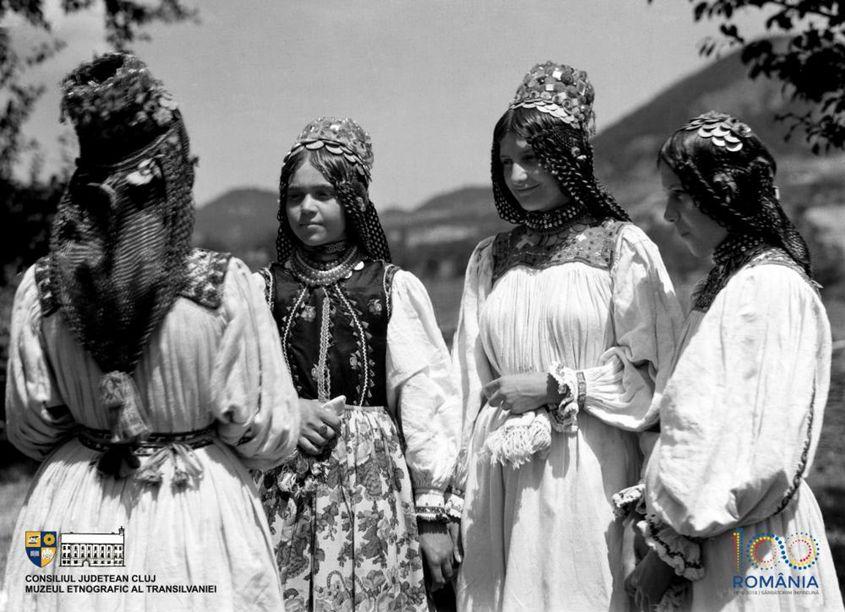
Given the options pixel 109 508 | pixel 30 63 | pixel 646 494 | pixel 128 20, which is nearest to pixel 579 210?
pixel 646 494

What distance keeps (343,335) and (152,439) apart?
80 centimetres

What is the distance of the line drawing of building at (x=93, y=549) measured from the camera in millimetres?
2109

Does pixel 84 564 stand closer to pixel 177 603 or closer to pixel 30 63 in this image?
pixel 177 603

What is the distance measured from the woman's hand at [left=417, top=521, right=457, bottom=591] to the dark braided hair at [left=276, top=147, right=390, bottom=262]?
2.71 ft

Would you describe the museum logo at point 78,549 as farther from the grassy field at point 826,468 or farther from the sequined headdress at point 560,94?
the grassy field at point 826,468

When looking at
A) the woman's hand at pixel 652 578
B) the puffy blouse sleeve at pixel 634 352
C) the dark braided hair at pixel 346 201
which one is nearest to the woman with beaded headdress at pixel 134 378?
the dark braided hair at pixel 346 201

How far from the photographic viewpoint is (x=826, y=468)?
→ 6.31m

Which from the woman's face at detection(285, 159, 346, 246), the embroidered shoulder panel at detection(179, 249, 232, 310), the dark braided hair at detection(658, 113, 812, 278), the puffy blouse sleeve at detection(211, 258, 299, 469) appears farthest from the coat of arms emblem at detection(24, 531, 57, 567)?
the dark braided hair at detection(658, 113, 812, 278)

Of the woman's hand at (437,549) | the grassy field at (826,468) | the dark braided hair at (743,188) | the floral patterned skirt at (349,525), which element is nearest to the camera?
the dark braided hair at (743,188)

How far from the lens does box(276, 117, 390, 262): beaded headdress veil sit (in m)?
2.97

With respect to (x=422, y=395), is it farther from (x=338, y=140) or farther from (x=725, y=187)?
(x=725, y=187)

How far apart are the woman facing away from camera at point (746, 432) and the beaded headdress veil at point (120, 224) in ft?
3.93

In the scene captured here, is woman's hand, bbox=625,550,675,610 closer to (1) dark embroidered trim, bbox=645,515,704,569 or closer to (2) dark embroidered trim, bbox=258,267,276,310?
(1) dark embroidered trim, bbox=645,515,704,569

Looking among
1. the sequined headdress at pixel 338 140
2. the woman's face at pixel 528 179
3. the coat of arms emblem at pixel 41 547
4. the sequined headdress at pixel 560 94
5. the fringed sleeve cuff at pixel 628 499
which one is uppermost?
the sequined headdress at pixel 560 94
